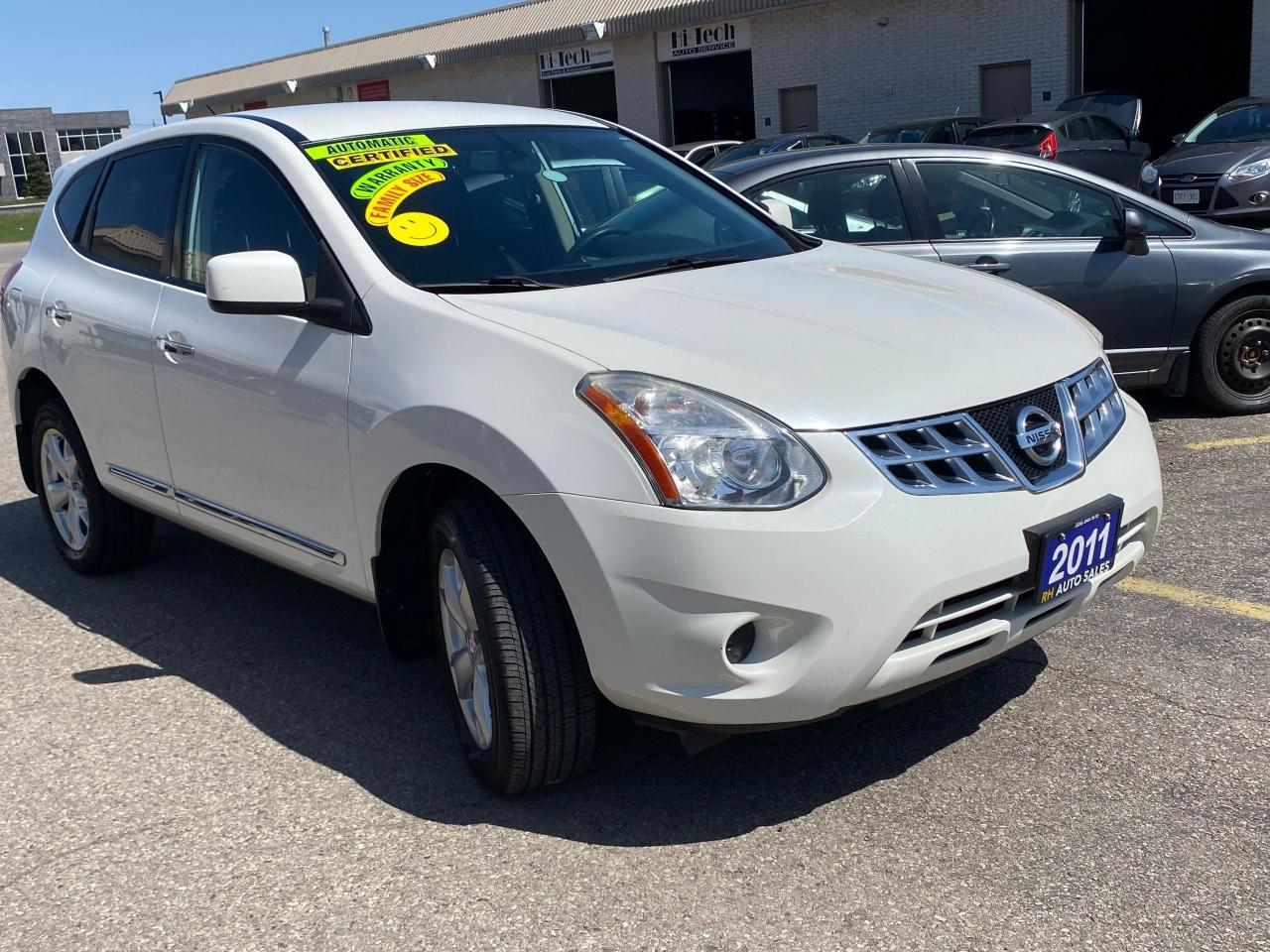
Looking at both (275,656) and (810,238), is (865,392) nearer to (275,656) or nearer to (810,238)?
(810,238)

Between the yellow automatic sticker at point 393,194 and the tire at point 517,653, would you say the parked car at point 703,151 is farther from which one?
the tire at point 517,653

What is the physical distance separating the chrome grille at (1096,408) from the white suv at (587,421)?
1cm

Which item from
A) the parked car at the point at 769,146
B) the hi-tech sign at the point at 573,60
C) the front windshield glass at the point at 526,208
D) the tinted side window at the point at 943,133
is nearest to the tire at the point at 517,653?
the front windshield glass at the point at 526,208

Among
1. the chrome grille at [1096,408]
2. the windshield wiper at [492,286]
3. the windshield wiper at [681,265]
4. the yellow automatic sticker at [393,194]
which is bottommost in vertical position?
the chrome grille at [1096,408]

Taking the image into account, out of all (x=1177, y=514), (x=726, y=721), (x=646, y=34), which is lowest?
(x=1177, y=514)

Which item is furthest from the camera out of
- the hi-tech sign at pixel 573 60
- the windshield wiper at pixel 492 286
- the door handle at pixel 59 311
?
the hi-tech sign at pixel 573 60

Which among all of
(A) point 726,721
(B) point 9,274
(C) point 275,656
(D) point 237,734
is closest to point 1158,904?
(A) point 726,721

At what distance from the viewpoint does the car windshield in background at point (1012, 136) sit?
667 inches

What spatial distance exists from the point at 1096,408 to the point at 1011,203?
3619mm

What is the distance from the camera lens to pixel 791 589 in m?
2.72

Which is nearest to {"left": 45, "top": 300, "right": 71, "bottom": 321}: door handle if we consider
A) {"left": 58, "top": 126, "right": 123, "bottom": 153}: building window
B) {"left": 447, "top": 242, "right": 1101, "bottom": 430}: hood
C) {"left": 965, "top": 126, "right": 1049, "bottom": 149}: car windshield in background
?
{"left": 447, "top": 242, "right": 1101, "bottom": 430}: hood

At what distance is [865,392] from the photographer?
114 inches

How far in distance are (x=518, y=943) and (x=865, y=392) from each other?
1.38 m

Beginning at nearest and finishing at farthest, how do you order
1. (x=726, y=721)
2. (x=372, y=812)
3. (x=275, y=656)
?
1. (x=726, y=721)
2. (x=372, y=812)
3. (x=275, y=656)
